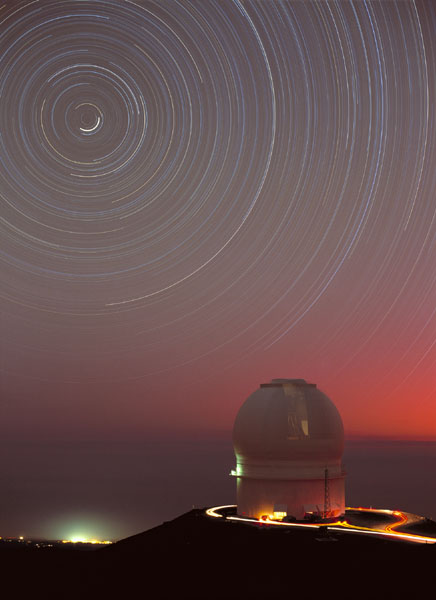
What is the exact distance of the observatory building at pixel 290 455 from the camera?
35.5 meters

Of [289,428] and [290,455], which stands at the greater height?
[289,428]

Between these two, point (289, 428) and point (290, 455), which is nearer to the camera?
point (290, 455)

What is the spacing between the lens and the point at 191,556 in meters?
26.6

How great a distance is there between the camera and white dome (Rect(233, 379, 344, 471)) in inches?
1410

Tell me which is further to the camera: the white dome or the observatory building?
the white dome

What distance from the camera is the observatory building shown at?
117ft

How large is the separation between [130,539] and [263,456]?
8.02 meters

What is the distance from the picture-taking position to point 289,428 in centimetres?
3600

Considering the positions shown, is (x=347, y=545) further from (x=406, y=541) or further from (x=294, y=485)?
(x=294, y=485)

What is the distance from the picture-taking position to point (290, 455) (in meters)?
35.7

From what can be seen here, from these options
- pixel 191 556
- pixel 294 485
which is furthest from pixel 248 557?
pixel 294 485

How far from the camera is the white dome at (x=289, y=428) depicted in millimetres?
35812

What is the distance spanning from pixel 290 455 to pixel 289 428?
1262mm

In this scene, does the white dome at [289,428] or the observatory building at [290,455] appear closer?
the observatory building at [290,455]
